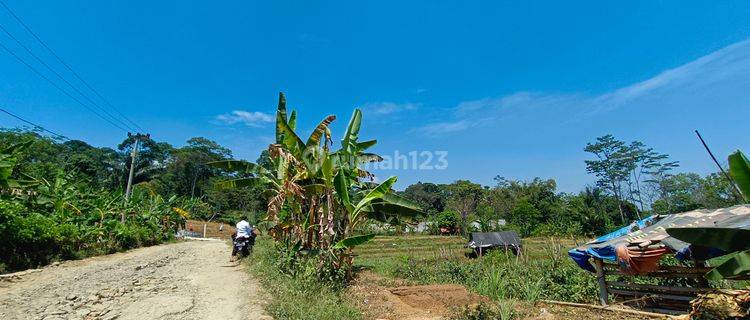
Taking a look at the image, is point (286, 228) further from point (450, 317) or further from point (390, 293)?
point (450, 317)

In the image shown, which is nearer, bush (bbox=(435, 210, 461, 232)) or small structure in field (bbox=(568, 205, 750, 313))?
small structure in field (bbox=(568, 205, 750, 313))

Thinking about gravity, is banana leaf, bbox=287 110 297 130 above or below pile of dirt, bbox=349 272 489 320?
above

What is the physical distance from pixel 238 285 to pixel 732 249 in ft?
27.6

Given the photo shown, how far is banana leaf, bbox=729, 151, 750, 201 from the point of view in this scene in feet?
15.9

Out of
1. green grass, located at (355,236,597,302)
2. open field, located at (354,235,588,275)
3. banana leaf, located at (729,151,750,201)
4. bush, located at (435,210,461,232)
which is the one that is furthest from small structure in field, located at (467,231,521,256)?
banana leaf, located at (729,151,750,201)

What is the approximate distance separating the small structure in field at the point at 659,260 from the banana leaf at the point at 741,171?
174cm

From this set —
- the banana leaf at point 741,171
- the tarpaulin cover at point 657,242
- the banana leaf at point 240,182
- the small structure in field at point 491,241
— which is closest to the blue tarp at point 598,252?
the tarpaulin cover at point 657,242

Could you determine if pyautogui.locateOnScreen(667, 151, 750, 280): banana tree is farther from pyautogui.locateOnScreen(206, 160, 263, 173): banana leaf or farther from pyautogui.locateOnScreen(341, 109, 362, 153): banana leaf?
pyautogui.locateOnScreen(206, 160, 263, 173): banana leaf

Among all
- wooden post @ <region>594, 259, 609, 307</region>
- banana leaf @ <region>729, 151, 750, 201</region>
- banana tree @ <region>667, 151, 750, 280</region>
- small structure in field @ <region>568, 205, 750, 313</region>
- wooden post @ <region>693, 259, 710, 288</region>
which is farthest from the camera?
wooden post @ <region>594, 259, 609, 307</region>

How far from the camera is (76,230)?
38.8 ft

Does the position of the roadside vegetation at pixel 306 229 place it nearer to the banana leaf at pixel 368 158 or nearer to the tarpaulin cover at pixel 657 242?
the banana leaf at pixel 368 158

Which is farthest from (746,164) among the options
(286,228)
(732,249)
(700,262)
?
(286,228)

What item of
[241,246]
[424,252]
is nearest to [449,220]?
[424,252]

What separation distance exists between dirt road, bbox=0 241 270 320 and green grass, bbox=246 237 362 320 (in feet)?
1.03
